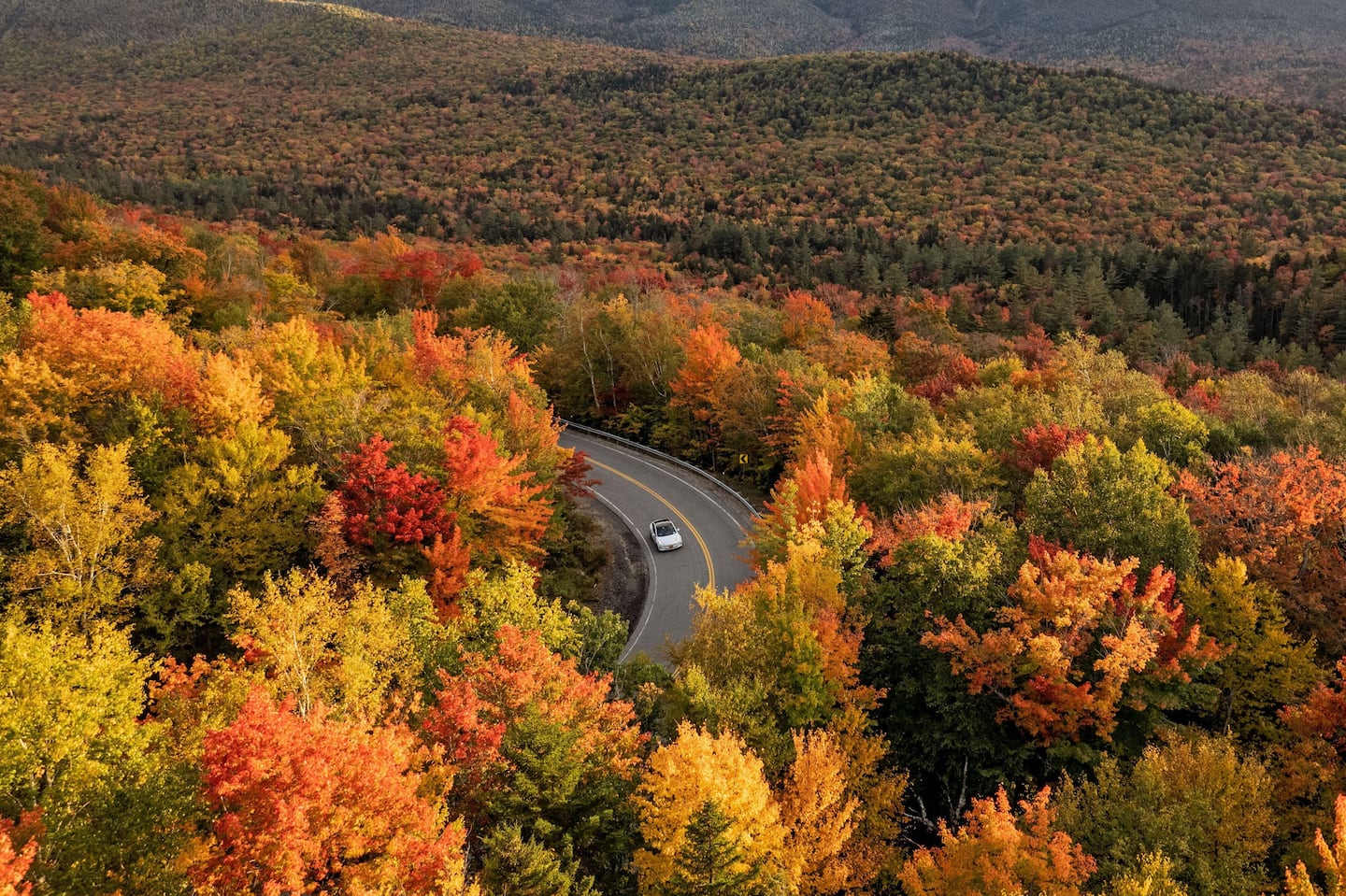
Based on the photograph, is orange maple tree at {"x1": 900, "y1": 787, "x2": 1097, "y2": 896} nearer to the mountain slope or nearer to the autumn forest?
the autumn forest

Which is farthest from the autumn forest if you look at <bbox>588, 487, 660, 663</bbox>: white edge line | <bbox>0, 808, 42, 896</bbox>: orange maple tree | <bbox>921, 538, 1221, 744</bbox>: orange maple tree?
<bbox>588, 487, 660, 663</bbox>: white edge line

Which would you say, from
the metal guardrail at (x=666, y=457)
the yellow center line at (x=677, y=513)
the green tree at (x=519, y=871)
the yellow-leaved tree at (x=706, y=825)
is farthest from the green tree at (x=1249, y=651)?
the green tree at (x=519, y=871)

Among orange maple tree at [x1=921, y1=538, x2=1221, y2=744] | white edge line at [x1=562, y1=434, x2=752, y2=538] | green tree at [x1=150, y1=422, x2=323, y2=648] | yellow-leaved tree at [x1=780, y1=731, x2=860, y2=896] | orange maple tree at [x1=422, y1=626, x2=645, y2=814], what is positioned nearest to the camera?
orange maple tree at [x1=422, y1=626, x2=645, y2=814]

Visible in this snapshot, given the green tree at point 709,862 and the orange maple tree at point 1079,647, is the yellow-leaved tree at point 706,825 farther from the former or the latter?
the orange maple tree at point 1079,647

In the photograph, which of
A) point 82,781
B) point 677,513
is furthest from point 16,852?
point 677,513

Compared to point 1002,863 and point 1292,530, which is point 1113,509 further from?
point 1002,863
